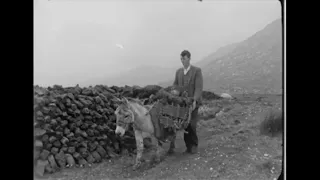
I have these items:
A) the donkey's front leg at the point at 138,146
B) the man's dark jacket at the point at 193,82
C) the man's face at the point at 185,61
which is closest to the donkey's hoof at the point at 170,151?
the donkey's front leg at the point at 138,146

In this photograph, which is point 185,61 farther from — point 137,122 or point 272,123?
point 272,123

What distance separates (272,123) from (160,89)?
3.67ft

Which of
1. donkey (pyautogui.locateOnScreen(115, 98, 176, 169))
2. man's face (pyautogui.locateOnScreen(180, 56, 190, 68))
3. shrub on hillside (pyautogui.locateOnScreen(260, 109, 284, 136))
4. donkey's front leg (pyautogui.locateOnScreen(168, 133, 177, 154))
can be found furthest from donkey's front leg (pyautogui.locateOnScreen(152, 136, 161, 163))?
shrub on hillside (pyautogui.locateOnScreen(260, 109, 284, 136))

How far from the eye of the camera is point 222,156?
8.02 ft

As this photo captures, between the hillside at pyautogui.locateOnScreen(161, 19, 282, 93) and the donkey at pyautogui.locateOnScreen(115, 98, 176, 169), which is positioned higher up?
the hillside at pyautogui.locateOnScreen(161, 19, 282, 93)

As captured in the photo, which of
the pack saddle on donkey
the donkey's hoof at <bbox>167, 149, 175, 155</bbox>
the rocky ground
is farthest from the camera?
the donkey's hoof at <bbox>167, 149, 175, 155</bbox>

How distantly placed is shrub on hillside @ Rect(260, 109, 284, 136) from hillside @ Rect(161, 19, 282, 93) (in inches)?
9.0

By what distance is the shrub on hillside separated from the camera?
254 cm

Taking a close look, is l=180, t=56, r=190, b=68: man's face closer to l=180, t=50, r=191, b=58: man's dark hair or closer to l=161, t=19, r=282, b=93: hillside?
l=180, t=50, r=191, b=58: man's dark hair

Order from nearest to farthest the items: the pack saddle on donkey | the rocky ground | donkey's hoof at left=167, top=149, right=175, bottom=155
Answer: the rocky ground, the pack saddle on donkey, donkey's hoof at left=167, top=149, right=175, bottom=155

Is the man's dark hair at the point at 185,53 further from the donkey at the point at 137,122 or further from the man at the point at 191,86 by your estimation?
the donkey at the point at 137,122

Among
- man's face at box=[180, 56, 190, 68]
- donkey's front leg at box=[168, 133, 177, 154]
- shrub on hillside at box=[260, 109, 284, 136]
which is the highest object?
man's face at box=[180, 56, 190, 68]

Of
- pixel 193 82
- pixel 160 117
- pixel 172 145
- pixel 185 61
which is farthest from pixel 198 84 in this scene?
pixel 172 145

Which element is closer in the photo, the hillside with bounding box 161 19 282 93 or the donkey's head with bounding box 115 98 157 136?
the donkey's head with bounding box 115 98 157 136
